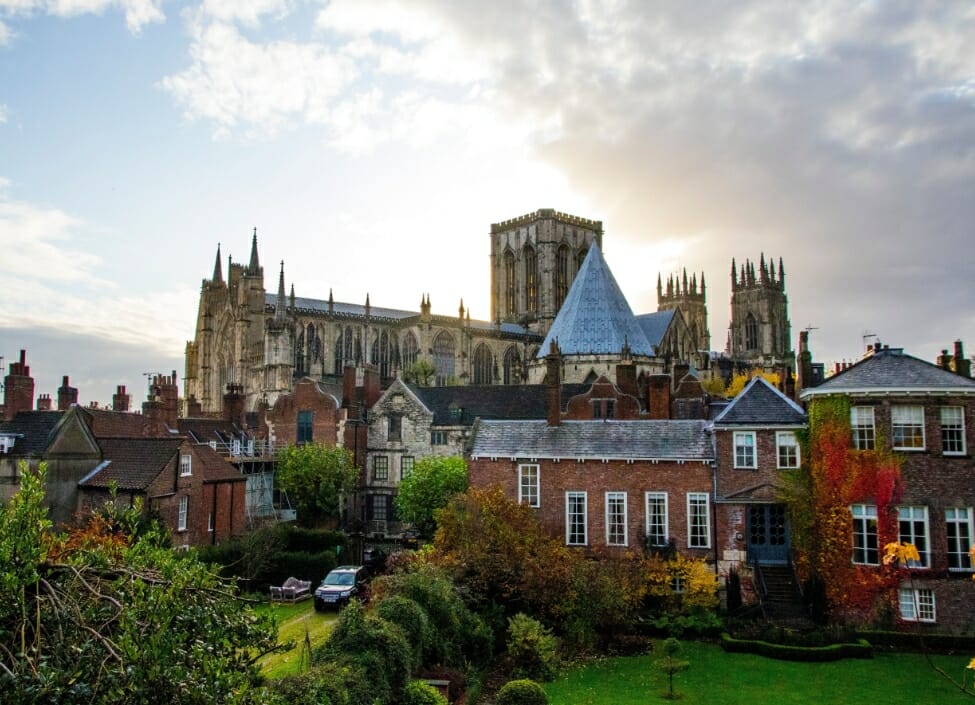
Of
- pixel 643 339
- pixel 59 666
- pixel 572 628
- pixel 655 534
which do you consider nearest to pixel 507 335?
pixel 643 339

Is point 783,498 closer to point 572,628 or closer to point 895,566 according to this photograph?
point 895,566

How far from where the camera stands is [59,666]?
695 cm

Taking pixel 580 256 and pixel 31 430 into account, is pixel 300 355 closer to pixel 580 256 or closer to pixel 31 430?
pixel 580 256

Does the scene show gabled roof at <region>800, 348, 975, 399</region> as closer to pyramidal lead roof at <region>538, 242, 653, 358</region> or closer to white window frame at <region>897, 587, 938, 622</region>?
white window frame at <region>897, 587, 938, 622</region>

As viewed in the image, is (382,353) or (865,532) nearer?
(865,532)

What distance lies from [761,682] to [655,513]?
10182 mm

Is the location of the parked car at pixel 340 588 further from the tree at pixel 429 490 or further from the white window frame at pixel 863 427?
the white window frame at pixel 863 427

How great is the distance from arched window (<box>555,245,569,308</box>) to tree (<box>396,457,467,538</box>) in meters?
72.0

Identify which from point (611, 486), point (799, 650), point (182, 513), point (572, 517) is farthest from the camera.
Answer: point (182, 513)

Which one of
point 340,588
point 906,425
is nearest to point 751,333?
point 906,425

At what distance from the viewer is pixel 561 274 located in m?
114

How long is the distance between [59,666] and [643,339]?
66.3 metres

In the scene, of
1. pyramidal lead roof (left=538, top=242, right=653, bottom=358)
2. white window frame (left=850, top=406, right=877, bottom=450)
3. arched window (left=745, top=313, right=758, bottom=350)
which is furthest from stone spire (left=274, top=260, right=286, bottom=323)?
arched window (left=745, top=313, right=758, bottom=350)

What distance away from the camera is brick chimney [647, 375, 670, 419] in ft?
141
